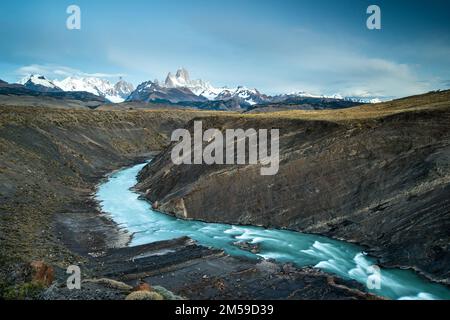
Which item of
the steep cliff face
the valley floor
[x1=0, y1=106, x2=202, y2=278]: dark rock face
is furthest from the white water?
[x1=0, y1=106, x2=202, y2=278]: dark rock face

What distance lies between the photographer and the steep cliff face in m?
34.2

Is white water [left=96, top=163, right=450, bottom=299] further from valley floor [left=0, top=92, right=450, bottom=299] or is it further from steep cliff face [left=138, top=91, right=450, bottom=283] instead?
A: steep cliff face [left=138, top=91, right=450, bottom=283]

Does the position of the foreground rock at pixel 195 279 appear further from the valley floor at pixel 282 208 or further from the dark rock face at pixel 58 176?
the dark rock face at pixel 58 176

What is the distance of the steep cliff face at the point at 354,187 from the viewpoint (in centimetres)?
3422

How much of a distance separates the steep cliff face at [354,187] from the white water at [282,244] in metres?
1.55

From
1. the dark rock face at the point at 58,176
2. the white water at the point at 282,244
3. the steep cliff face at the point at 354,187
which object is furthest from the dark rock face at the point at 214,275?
the steep cliff face at the point at 354,187

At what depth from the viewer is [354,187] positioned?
42.2m

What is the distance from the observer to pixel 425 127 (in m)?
43.2

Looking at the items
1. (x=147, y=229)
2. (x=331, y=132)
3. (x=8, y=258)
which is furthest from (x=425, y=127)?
(x=8, y=258)

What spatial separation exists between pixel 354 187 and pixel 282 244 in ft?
33.8

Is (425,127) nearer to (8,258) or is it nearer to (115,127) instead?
(8,258)

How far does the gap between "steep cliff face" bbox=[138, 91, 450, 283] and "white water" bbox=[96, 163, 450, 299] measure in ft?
5.10

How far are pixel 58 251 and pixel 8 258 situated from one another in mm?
5006
